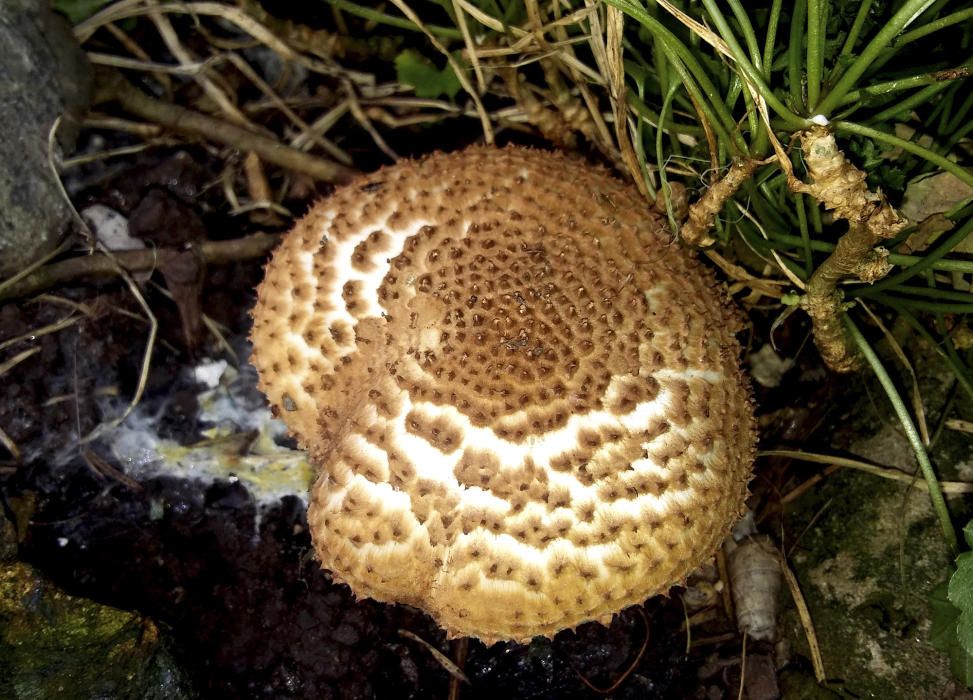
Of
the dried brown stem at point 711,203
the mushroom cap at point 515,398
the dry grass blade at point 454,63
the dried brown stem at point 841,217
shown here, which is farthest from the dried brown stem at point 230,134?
the dried brown stem at point 841,217

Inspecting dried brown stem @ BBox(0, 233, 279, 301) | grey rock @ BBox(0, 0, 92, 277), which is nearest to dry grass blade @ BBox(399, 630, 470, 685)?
dried brown stem @ BBox(0, 233, 279, 301)

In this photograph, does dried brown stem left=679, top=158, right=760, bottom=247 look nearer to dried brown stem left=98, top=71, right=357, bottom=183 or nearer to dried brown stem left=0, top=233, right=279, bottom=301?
dried brown stem left=98, top=71, right=357, bottom=183

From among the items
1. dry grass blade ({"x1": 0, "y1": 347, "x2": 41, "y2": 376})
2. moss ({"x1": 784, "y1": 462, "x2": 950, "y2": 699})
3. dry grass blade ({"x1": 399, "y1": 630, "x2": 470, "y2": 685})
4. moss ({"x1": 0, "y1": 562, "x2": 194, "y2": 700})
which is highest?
moss ({"x1": 784, "y1": 462, "x2": 950, "y2": 699})

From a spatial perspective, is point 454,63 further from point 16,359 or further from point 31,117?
point 16,359

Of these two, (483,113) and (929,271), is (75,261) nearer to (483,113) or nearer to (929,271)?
(483,113)

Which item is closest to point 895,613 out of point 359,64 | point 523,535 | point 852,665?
point 852,665

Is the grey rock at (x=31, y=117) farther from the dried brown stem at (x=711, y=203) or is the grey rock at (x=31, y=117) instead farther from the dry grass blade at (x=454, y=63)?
the dried brown stem at (x=711, y=203)
